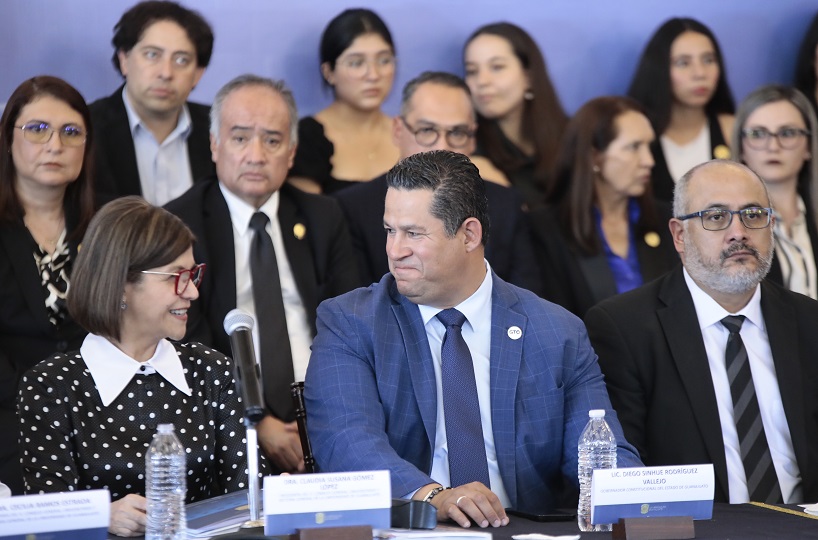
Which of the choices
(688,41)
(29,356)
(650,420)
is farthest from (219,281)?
(688,41)

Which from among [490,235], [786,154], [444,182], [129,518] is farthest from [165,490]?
[786,154]

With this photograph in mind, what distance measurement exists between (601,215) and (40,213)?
8.11 ft

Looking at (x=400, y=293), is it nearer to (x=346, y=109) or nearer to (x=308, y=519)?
(x=308, y=519)

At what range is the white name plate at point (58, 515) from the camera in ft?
8.06

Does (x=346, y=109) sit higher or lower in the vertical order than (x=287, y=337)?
higher

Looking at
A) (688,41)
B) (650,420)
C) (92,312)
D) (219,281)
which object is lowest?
(650,420)

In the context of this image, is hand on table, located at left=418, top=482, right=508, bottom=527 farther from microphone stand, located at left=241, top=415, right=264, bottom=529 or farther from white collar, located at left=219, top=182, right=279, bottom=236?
white collar, located at left=219, top=182, right=279, bottom=236

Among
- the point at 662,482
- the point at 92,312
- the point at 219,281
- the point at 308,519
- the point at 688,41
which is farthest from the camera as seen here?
the point at 688,41

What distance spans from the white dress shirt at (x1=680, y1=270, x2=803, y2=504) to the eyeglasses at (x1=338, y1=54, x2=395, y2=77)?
2.00 meters

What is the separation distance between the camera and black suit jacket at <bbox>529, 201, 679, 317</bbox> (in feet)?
17.1

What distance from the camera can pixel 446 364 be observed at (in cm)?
354

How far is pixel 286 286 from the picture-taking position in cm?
475

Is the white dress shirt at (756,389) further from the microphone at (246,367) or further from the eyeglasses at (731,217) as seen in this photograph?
the microphone at (246,367)

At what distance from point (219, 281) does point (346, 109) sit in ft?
4.55
